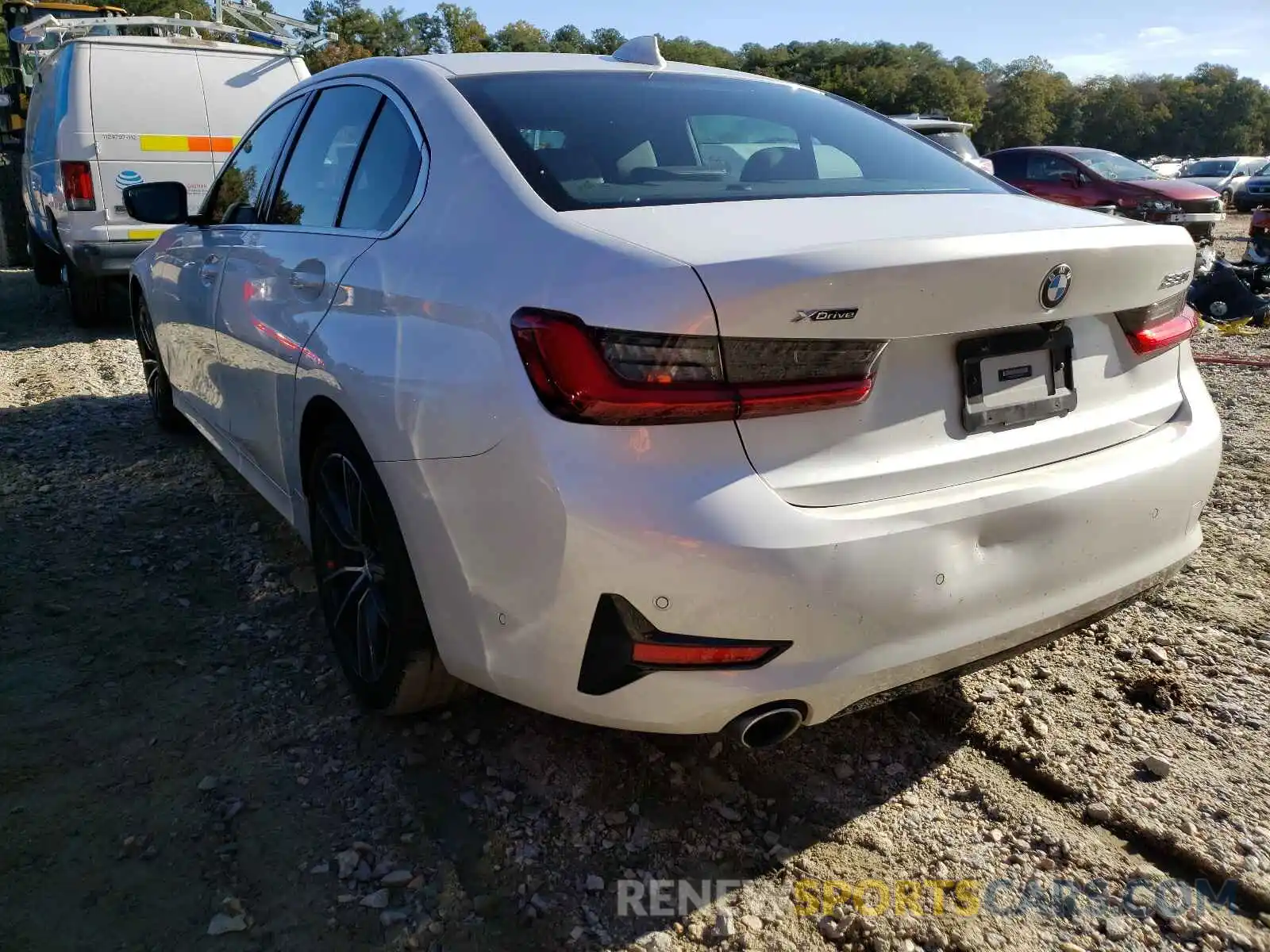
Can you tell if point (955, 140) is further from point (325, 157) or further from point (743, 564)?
point (743, 564)

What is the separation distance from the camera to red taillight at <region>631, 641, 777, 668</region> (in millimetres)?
1789

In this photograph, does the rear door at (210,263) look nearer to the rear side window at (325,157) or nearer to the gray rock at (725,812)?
the rear side window at (325,157)

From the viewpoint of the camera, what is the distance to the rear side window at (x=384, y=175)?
245cm

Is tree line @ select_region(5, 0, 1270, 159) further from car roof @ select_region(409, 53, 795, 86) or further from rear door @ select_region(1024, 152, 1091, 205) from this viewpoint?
car roof @ select_region(409, 53, 795, 86)

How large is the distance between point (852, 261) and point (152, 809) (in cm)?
195

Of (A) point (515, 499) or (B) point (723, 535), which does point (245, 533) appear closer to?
(A) point (515, 499)

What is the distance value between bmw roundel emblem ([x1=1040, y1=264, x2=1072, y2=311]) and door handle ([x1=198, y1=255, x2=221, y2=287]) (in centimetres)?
280

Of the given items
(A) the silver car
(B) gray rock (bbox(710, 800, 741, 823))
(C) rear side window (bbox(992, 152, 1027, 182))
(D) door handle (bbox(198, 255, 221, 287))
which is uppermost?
(D) door handle (bbox(198, 255, 221, 287))

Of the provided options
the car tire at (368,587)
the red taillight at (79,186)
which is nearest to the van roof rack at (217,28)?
the red taillight at (79,186)

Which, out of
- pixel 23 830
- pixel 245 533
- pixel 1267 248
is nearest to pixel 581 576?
pixel 23 830

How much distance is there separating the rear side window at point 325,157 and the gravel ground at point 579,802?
128 centimetres

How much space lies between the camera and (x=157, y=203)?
4.03 meters

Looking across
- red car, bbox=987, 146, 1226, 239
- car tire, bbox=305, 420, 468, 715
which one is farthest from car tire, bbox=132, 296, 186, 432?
red car, bbox=987, 146, 1226, 239

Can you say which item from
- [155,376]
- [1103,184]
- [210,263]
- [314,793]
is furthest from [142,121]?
[1103,184]
